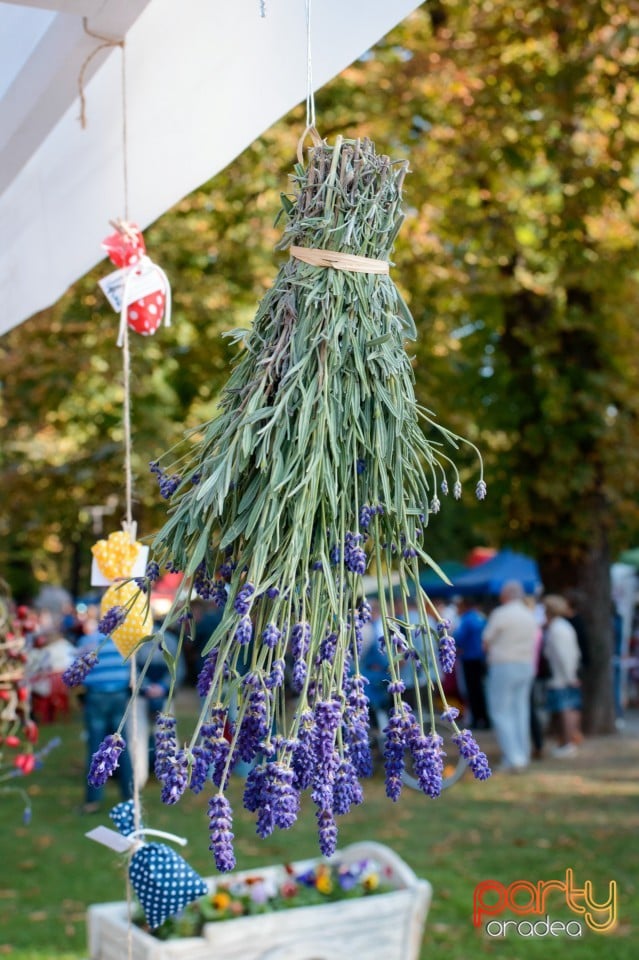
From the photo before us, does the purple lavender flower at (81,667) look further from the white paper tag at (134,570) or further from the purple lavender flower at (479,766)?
the white paper tag at (134,570)

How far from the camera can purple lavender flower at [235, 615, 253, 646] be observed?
47.3 inches

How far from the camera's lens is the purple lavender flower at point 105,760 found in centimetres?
122

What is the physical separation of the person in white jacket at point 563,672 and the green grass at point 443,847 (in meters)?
0.54

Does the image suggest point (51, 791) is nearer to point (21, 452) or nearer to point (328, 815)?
point (21, 452)

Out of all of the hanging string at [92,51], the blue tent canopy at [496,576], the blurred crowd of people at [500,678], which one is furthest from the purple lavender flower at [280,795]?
the blue tent canopy at [496,576]

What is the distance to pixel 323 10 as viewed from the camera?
1.76 meters

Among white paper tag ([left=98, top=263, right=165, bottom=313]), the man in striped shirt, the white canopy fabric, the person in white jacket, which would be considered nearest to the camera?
the white canopy fabric

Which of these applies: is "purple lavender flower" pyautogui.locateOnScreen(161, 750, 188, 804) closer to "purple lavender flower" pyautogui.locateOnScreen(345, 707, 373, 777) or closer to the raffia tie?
"purple lavender flower" pyautogui.locateOnScreen(345, 707, 373, 777)

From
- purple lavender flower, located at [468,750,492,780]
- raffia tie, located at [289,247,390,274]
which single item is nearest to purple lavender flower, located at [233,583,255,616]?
purple lavender flower, located at [468,750,492,780]

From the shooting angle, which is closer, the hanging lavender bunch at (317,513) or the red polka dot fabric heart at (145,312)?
the hanging lavender bunch at (317,513)

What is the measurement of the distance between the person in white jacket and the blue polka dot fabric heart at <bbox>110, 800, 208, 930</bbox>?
26.8ft

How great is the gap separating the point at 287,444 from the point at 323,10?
80cm

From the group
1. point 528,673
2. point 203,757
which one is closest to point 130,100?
point 203,757

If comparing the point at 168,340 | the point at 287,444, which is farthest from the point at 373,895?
the point at 168,340
